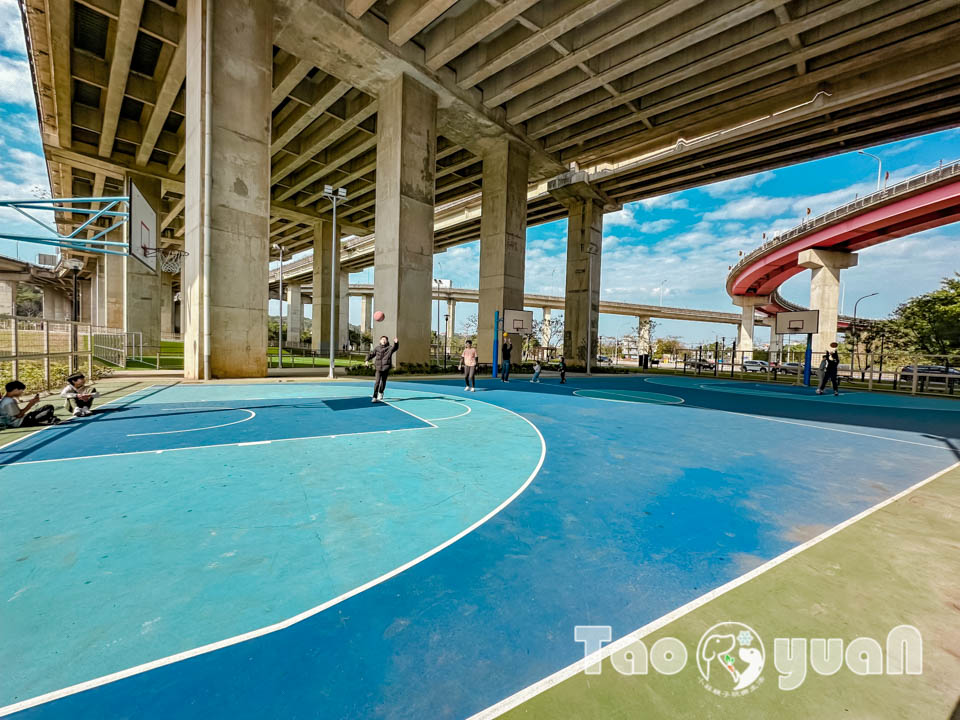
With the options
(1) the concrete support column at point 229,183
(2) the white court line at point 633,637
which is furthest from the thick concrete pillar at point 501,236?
(2) the white court line at point 633,637

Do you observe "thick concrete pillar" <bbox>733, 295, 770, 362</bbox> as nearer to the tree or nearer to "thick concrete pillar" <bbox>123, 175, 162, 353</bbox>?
the tree

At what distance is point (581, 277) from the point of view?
32.5 m

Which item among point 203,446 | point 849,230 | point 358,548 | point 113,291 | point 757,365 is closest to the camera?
point 358,548

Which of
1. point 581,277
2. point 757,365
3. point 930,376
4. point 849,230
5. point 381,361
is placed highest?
point 849,230

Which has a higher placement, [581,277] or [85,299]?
[85,299]

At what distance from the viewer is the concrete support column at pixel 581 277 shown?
31.9m

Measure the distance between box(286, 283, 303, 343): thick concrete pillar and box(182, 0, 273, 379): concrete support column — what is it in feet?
179

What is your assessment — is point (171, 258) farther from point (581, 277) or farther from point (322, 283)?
point (581, 277)

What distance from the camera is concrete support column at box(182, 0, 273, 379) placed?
14.8 m

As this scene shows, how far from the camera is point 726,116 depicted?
24078 millimetres

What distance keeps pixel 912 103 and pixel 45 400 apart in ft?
123

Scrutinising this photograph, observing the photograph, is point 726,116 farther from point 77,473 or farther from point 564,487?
point 77,473

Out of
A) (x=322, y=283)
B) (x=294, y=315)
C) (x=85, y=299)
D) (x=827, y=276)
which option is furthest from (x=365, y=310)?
(x=827, y=276)

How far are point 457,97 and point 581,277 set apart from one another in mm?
16229
